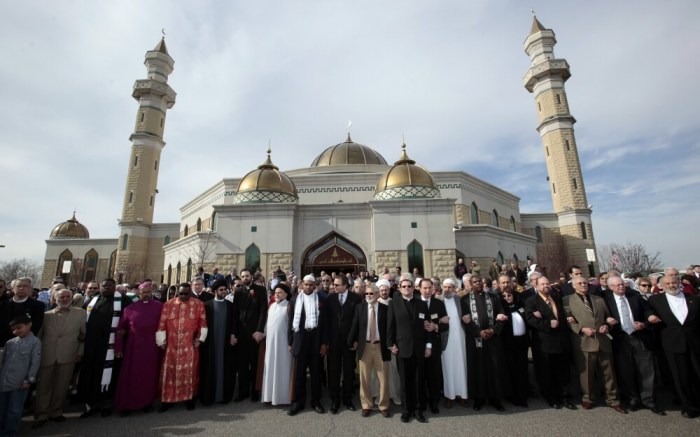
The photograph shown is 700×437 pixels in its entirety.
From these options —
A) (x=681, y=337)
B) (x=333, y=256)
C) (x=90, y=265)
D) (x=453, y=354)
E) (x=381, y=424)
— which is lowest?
(x=381, y=424)

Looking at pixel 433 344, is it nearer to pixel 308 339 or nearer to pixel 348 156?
pixel 308 339

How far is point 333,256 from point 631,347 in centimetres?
1153

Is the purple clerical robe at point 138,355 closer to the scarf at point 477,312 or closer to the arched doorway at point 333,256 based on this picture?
the scarf at point 477,312

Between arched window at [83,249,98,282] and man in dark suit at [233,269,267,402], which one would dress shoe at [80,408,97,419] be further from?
arched window at [83,249,98,282]

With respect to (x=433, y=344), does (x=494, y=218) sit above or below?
above

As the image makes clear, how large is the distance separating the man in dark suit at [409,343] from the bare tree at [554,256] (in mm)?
22901

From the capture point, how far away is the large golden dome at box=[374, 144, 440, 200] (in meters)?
15.9

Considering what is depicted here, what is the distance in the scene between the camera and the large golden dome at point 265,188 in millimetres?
16344

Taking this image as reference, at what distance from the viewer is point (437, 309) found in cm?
498

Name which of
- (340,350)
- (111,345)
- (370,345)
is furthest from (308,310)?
(111,345)

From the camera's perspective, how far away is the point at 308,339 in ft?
16.8

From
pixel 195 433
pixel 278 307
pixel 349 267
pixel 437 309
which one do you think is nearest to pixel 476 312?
pixel 437 309

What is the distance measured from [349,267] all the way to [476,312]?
10.4m

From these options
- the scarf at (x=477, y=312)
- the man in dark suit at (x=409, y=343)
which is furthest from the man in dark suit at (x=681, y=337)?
the man in dark suit at (x=409, y=343)
